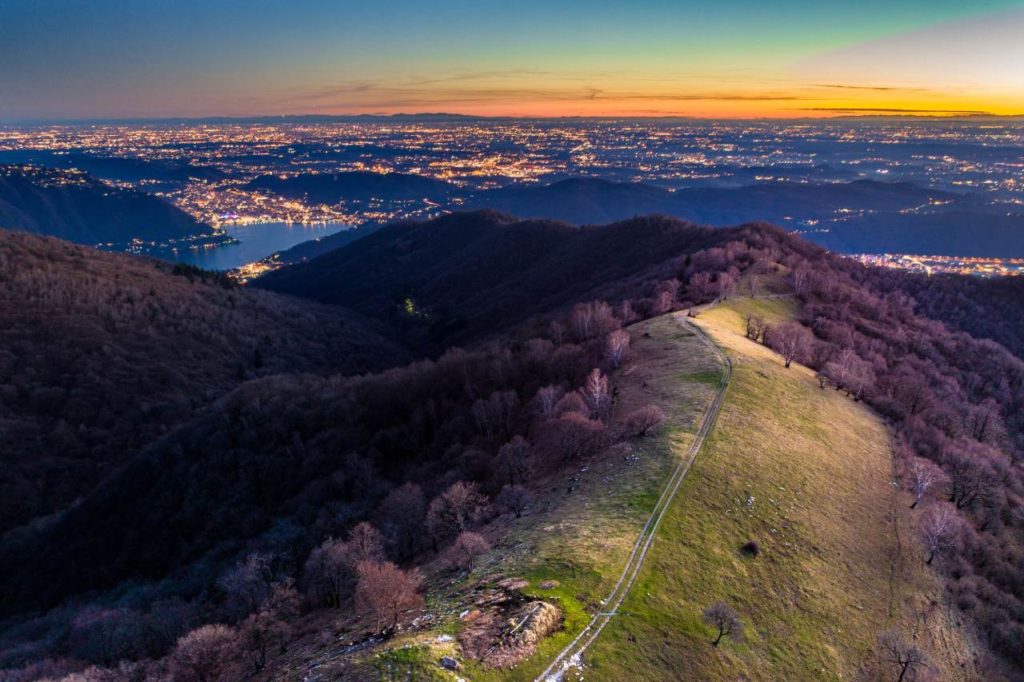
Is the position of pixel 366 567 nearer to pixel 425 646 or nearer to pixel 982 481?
pixel 425 646

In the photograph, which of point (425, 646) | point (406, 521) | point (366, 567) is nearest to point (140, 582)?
point (406, 521)

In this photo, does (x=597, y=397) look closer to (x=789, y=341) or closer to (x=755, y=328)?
(x=789, y=341)

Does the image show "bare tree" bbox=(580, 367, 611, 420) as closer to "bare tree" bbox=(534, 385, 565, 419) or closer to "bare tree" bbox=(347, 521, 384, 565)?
"bare tree" bbox=(534, 385, 565, 419)

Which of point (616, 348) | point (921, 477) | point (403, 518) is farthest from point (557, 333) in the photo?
point (921, 477)

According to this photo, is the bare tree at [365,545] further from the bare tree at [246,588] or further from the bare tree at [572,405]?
the bare tree at [572,405]

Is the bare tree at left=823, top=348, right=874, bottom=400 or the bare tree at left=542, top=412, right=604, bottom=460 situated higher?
the bare tree at left=542, top=412, right=604, bottom=460

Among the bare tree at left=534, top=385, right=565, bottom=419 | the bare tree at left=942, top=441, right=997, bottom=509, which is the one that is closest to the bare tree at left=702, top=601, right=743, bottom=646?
the bare tree at left=534, top=385, right=565, bottom=419
